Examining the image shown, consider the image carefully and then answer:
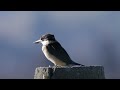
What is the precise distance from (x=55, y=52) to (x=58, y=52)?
0.33 feet

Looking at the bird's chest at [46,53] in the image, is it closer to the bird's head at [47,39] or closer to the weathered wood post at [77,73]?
the bird's head at [47,39]

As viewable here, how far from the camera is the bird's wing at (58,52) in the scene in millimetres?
7234

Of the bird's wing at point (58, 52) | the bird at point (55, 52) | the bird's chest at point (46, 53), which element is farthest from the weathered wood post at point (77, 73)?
the bird's chest at point (46, 53)

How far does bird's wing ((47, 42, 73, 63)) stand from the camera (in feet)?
23.7

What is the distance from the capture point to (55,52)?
24.9 ft

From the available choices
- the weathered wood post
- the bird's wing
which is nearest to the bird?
the bird's wing

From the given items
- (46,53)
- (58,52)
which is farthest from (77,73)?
(46,53)

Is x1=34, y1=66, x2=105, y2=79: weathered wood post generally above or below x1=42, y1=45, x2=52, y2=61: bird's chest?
below

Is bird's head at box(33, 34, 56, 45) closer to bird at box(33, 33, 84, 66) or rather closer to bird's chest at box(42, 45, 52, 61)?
bird at box(33, 33, 84, 66)
